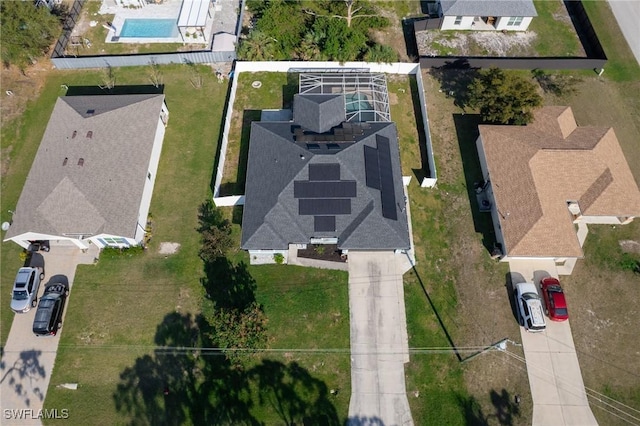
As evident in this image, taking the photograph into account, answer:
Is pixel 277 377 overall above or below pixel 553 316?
below

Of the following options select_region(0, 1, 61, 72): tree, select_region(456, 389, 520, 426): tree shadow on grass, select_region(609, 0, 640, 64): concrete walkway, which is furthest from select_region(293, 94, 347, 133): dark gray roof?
select_region(609, 0, 640, 64): concrete walkway

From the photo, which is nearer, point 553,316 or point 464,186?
point 553,316

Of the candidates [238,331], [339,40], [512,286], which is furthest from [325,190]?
[339,40]

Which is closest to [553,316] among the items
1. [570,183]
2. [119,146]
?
[570,183]

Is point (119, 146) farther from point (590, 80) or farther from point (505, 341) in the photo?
point (590, 80)

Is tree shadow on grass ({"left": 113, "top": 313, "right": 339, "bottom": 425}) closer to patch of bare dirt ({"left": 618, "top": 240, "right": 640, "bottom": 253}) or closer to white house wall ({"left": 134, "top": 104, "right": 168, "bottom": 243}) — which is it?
white house wall ({"left": 134, "top": 104, "right": 168, "bottom": 243})

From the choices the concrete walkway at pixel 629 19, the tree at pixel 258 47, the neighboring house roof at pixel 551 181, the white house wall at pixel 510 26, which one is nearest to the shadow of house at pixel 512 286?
the neighboring house roof at pixel 551 181
